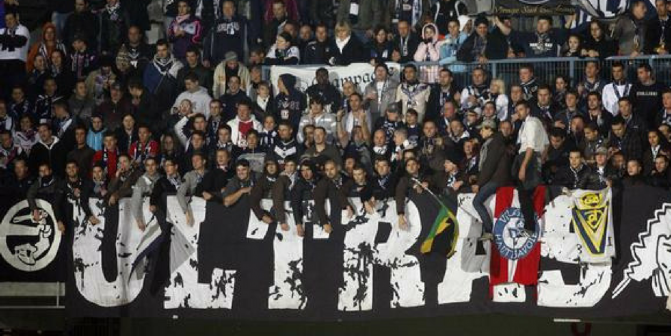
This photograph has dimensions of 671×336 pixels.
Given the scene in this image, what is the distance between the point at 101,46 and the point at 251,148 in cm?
405

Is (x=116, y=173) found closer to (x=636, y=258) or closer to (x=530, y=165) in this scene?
(x=530, y=165)

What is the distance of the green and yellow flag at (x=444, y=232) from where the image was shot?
2080 cm

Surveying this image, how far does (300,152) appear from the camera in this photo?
22.1 meters

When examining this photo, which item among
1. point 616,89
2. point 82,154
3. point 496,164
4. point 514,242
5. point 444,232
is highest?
point 616,89

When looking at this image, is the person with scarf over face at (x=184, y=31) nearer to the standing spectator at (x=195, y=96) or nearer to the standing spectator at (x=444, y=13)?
the standing spectator at (x=195, y=96)

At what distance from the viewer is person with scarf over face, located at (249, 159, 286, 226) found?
69.7 ft

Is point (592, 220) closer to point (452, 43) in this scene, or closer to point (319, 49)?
point (452, 43)

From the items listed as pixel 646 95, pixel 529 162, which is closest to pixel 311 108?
pixel 529 162

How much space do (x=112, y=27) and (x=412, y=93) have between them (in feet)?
17.6

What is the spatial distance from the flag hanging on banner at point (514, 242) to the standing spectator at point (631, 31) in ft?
10.8

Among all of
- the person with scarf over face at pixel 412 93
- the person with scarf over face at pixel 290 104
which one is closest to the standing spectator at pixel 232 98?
the person with scarf over face at pixel 290 104

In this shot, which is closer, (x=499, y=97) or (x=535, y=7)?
(x=499, y=97)

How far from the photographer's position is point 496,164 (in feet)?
67.4

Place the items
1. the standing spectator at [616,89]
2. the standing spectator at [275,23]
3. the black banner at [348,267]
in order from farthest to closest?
the standing spectator at [275,23] < the standing spectator at [616,89] < the black banner at [348,267]
